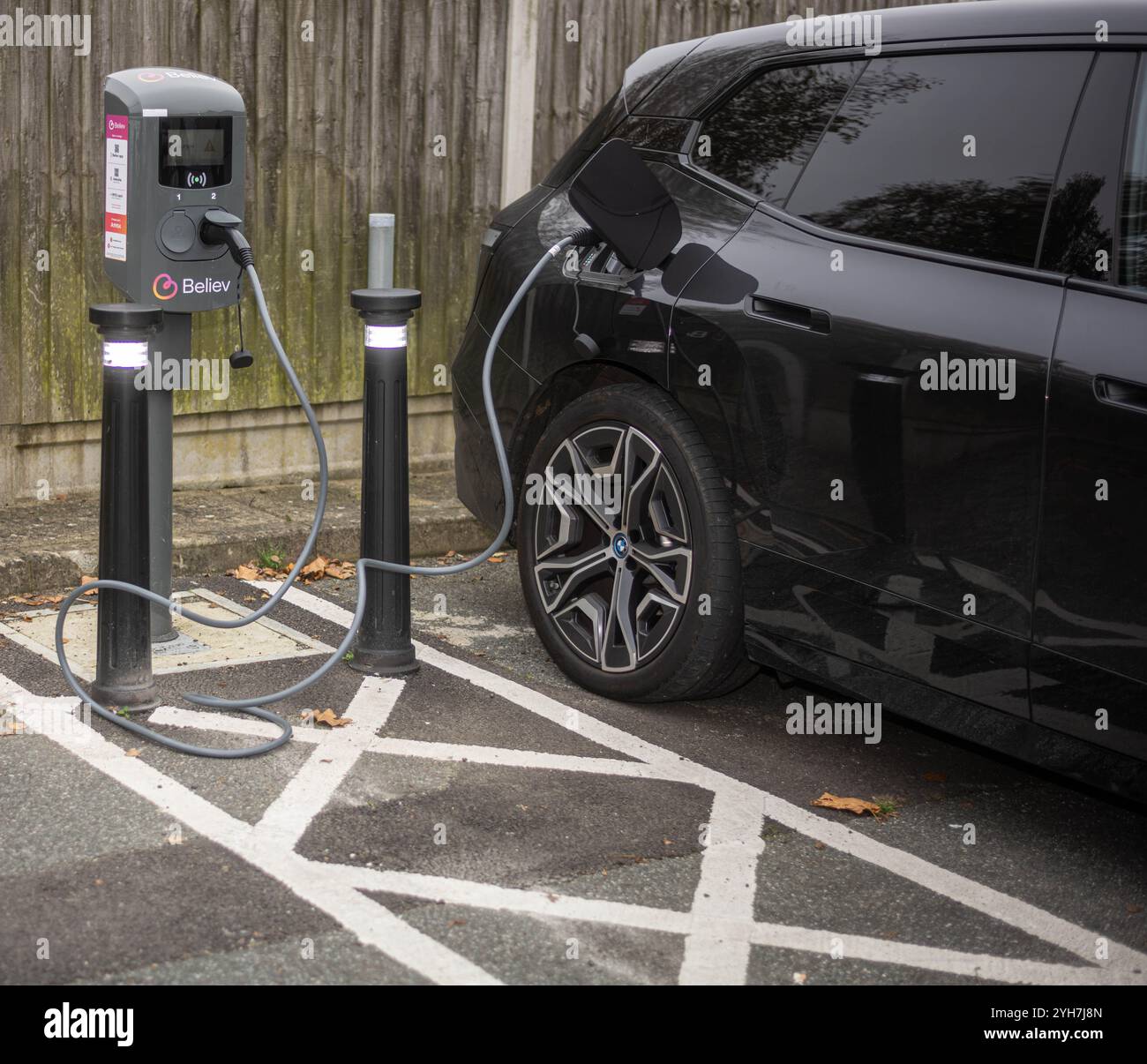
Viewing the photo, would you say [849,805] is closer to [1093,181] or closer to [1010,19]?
[1093,181]

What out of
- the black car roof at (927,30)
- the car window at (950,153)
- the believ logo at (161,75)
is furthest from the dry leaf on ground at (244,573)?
the car window at (950,153)

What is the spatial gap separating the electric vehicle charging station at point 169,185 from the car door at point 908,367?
1.44 metres

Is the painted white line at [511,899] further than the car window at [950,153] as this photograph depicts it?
No

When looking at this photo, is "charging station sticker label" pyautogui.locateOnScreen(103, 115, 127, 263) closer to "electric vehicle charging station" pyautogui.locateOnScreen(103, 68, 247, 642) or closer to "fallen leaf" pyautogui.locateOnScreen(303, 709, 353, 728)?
"electric vehicle charging station" pyautogui.locateOnScreen(103, 68, 247, 642)

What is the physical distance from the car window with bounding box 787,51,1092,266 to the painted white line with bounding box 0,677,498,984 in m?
1.96

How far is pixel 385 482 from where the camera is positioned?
4.86 m

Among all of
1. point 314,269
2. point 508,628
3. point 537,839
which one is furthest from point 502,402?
point 314,269

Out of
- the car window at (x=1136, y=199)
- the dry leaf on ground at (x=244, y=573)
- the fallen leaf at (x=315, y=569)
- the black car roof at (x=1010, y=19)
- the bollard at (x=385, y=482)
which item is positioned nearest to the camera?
the car window at (x=1136, y=199)

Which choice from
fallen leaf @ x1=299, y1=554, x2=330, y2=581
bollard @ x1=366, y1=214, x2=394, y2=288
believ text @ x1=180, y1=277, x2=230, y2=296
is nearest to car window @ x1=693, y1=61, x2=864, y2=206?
bollard @ x1=366, y1=214, x2=394, y2=288

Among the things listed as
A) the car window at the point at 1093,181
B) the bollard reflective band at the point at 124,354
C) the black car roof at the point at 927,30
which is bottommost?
the bollard reflective band at the point at 124,354

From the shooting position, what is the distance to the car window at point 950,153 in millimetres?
3635

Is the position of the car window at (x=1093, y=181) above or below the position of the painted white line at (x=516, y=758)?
above

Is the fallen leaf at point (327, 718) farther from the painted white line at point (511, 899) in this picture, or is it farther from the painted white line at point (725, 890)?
the painted white line at point (725, 890)

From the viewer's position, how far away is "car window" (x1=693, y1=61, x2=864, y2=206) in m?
4.22
